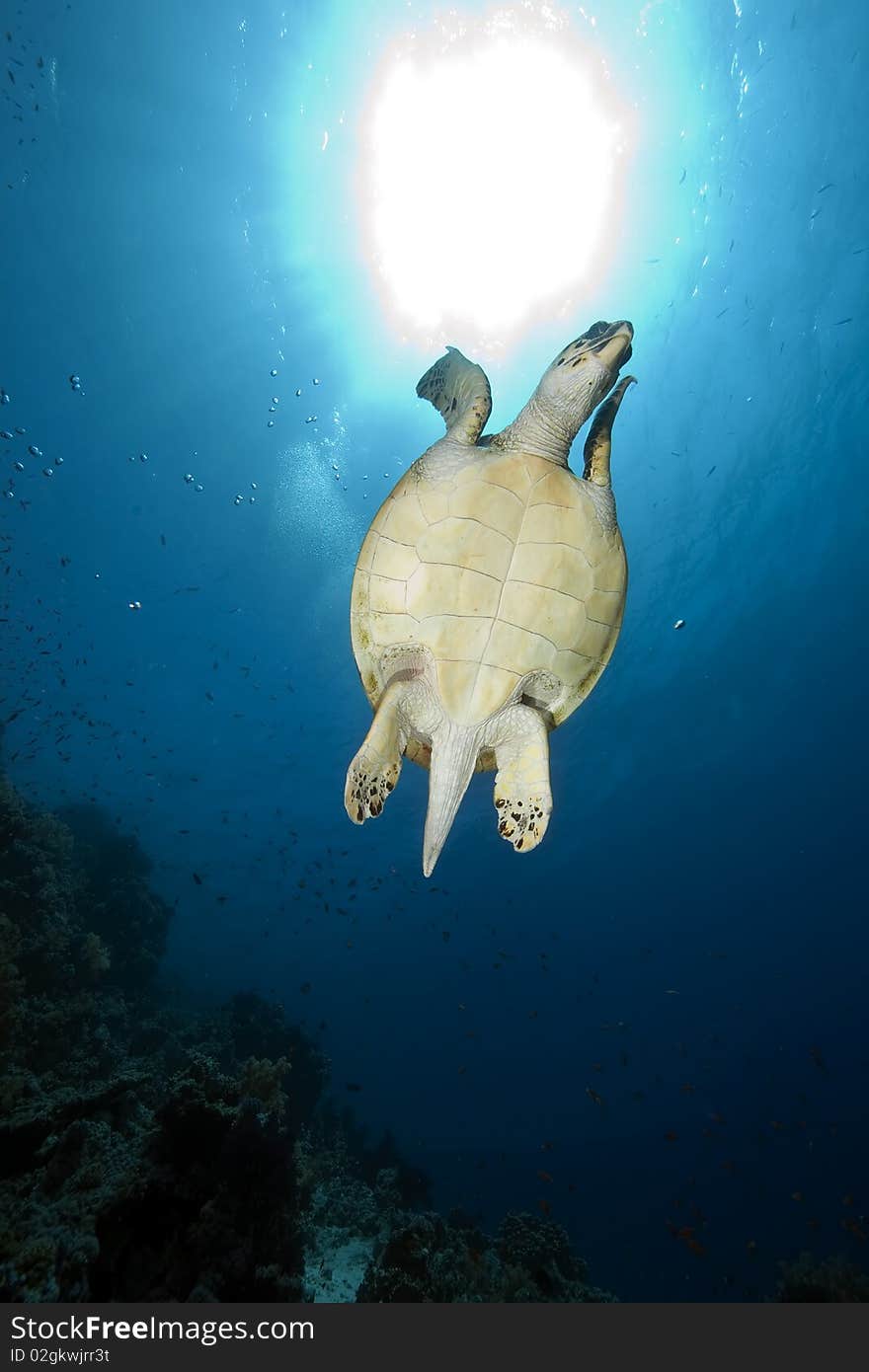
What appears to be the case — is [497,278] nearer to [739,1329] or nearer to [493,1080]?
[739,1329]

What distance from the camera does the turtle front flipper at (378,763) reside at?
11.6 feet

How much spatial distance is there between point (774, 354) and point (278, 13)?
38.2ft

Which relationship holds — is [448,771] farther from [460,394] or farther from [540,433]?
[460,394]

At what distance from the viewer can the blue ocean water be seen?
962 cm

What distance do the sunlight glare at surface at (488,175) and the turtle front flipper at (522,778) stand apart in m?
11.3

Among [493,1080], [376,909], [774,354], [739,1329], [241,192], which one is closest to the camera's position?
[739,1329]

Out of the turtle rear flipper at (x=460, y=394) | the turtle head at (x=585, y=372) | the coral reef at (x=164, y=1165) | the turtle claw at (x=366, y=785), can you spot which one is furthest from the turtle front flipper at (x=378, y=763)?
the coral reef at (x=164, y=1165)

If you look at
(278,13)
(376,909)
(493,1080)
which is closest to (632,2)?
(278,13)

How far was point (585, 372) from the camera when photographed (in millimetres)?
4012

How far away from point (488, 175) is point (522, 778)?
12361 mm

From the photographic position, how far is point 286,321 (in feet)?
41.1

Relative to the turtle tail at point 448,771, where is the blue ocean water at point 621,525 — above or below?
above

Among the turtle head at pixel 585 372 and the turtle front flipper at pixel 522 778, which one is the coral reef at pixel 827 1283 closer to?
the turtle front flipper at pixel 522 778

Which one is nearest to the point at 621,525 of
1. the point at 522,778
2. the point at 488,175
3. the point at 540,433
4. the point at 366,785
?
the point at 488,175
